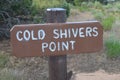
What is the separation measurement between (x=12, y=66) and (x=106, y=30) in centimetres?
347

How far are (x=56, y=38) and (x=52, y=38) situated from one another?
0.12ft

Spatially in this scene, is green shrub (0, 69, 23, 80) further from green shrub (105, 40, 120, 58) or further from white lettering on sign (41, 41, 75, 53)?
white lettering on sign (41, 41, 75, 53)

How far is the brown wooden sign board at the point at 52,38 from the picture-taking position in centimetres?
344

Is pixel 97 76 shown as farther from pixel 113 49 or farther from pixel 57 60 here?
pixel 57 60

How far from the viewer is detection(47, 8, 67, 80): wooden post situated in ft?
11.7

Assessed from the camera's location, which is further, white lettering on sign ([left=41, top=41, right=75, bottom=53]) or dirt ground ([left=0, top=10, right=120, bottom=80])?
dirt ground ([left=0, top=10, right=120, bottom=80])

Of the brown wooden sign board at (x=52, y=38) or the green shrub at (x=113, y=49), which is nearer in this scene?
the brown wooden sign board at (x=52, y=38)

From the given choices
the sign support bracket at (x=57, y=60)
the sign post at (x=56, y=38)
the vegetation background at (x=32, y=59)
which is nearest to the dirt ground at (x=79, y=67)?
the vegetation background at (x=32, y=59)

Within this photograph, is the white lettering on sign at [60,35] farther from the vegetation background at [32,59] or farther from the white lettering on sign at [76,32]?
the vegetation background at [32,59]

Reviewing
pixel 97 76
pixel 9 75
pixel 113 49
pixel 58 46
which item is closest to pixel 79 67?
pixel 97 76

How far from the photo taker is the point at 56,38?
11.4ft

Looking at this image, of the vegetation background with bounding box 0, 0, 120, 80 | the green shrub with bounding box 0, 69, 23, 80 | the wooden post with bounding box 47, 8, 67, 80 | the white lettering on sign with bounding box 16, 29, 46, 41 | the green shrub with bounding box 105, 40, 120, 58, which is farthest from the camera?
the green shrub with bounding box 105, 40, 120, 58

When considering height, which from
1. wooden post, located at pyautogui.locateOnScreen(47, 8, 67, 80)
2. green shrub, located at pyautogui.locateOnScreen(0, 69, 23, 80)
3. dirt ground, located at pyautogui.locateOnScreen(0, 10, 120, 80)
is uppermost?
wooden post, located at pyautogui.locateOnScreen(47, 8, 67, 80)

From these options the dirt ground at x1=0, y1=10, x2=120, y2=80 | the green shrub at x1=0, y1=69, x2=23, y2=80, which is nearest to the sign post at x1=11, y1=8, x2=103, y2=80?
the green shrub at x1=0, y1=69, x2=23, y2=80
